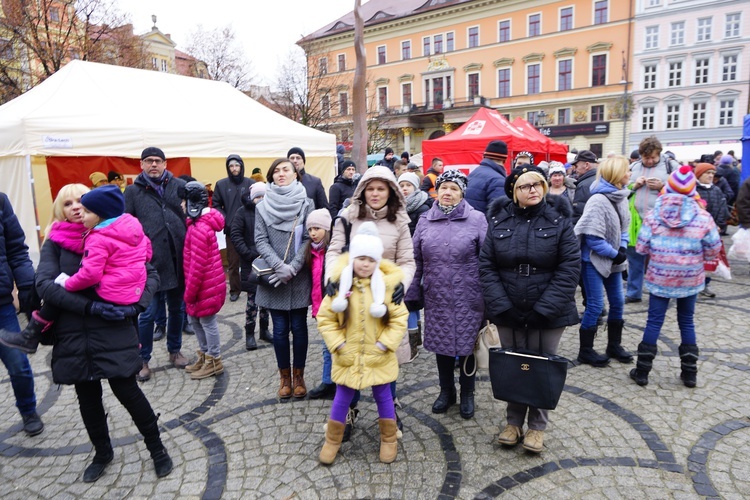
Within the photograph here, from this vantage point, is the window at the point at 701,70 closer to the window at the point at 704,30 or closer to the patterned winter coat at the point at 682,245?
the window at the point at 704,30

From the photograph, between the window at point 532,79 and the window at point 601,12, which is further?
the window at point 532,79

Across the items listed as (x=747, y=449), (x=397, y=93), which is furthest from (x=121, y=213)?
(x=397, y=93)

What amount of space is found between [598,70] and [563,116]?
460cm

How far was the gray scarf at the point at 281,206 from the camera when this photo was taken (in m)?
3.83

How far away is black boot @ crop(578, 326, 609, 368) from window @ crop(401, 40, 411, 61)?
49.4 meters

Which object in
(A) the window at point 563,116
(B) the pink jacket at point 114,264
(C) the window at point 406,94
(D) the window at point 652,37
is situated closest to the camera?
(B) the pink jacket at point 114,264

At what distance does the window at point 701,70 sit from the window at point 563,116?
9.72 m

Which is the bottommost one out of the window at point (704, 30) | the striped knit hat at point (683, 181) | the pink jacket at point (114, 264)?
the pink jacket at point (114, 264)

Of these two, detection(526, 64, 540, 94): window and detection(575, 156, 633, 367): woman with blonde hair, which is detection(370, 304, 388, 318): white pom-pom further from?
detection(526, 64, 540, 94): window

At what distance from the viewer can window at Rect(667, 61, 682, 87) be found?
124 ft

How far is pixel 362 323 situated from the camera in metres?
2.83

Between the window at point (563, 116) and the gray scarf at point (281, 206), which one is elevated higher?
the window at point (563, 116)

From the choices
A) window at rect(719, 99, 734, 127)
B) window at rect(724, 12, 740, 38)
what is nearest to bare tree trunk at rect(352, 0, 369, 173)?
window at rect(719, 99, 734, 127)

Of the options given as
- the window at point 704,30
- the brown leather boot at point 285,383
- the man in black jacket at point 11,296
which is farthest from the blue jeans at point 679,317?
the window at point 704,30
